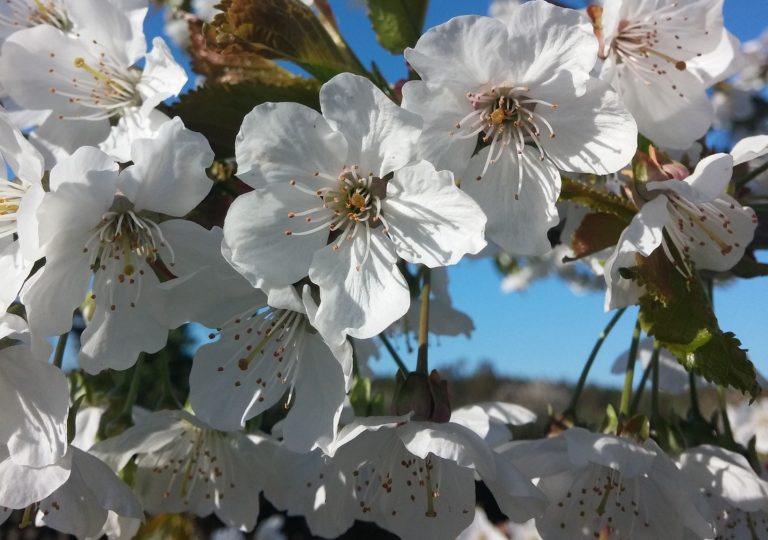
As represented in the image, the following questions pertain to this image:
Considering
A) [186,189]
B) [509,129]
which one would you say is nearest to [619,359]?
[509,129]

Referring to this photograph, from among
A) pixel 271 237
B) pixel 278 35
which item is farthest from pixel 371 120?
pixel 278 35

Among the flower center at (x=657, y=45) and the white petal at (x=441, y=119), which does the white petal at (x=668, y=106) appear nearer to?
the flower center at (x=657, y=45)

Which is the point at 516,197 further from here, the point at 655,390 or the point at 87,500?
the point at 87,500

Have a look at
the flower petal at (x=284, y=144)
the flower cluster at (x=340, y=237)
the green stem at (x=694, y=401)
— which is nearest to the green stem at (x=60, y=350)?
the flower cluster at (x=340, y=237)

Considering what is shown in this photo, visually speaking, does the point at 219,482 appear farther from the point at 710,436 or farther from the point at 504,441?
the point at 710,436

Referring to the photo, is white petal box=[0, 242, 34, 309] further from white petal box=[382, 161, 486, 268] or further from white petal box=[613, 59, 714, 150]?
white petal box=[613, 59, 714, 150]
